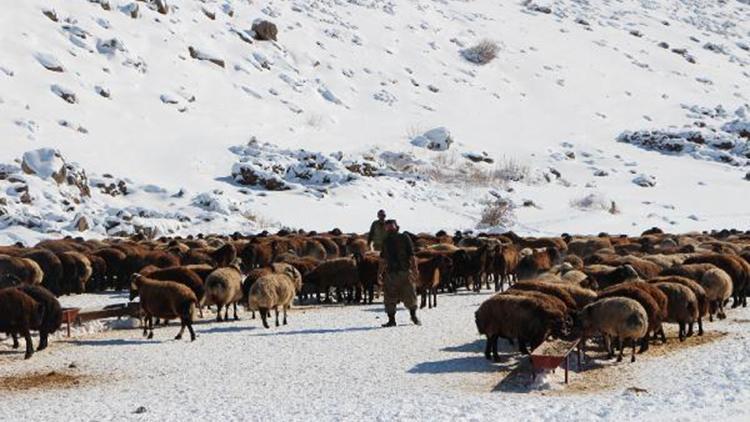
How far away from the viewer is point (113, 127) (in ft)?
162

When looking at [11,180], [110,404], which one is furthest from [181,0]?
[110,404]

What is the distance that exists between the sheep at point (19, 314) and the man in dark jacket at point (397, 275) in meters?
6.15

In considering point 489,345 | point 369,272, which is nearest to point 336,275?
point 369,272

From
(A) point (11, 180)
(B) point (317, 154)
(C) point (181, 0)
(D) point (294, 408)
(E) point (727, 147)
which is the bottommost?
(D) point (294, 408)

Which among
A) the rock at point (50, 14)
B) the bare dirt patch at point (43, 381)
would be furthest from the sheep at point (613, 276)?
the rock at point (50, 14)

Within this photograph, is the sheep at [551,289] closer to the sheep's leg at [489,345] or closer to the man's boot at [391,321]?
the sheep's leg at [489,345]

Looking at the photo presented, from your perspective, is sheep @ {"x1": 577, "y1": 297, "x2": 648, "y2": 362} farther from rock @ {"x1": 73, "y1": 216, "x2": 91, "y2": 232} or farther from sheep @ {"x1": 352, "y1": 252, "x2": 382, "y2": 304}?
rock @ {"x1": 73, "y1": 216, "x2": 91, "y2": 232}

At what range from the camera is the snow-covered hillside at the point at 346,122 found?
144 ft

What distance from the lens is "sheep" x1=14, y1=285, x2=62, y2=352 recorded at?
14.5 m

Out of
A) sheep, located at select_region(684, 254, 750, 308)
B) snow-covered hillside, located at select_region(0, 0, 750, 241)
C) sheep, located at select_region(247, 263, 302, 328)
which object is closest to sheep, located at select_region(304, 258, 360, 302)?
sheep, located at select_region(247, 263, 302, 328)

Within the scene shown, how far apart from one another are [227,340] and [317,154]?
3477 centimetres

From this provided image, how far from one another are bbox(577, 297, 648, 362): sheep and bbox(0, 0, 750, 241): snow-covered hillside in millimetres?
26773

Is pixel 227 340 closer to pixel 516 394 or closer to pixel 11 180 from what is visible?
pixel 516 394

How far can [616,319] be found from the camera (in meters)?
13.0
